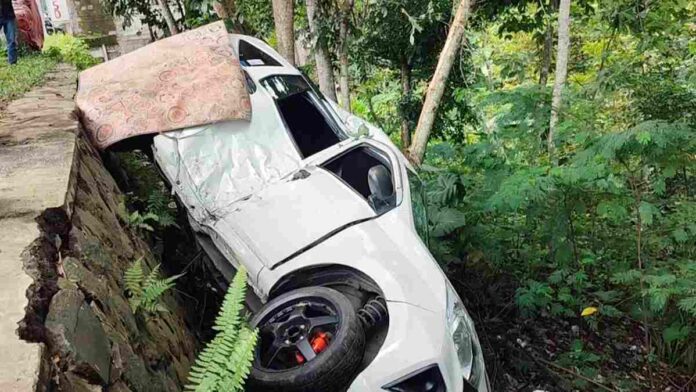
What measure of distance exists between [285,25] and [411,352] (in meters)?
5.69

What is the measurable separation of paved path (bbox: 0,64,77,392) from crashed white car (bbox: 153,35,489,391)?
0.84 metres

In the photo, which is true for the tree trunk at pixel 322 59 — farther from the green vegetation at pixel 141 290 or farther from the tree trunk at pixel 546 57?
the green vegetation at pixel 141 290

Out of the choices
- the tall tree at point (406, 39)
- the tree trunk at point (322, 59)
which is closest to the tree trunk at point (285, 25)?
the tree trunk at point (322, 59)

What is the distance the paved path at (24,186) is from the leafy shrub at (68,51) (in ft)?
15.8

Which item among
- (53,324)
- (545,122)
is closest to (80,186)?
(53,324)

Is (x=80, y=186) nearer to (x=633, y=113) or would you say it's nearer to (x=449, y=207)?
(x=449, y=207)

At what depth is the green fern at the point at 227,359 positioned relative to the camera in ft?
5.98

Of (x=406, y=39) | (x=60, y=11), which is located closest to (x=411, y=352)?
(x=406, y=39)

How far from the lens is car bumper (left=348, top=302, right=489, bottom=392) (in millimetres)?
2598

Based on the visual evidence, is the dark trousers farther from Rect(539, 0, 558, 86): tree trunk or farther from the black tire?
Rect(539, 0, 558, 86): tree trunk

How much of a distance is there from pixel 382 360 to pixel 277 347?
22.3 inches

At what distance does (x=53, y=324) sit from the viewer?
1687mm

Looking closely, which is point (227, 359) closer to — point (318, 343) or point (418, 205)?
point (318, 343)

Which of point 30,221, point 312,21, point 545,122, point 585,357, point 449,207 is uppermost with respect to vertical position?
point 312,21
